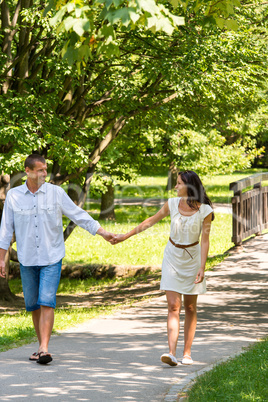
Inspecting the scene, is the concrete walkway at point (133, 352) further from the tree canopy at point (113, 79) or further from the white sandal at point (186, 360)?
the tree canopy at point (113, 79)

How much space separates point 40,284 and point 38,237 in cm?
42

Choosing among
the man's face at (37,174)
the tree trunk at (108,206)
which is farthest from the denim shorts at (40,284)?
the tree trunk at (108,206)

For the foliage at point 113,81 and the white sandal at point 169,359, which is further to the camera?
the foliage at point 113,81

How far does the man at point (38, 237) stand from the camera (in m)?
5.22

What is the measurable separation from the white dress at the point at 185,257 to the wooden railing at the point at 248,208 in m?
6.55

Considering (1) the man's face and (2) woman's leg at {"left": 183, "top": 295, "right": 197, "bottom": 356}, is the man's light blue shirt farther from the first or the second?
(2) woman's leg at {"left": 183, "top": 295, "right": 197, "bottom": 356}

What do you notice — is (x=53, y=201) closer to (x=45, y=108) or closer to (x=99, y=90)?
(x=45, y=108)

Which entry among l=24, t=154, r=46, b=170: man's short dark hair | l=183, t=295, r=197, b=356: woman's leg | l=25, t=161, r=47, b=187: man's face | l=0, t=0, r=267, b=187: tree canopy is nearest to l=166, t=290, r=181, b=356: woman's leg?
l=183, t=295, r=197, b=356: woman's leg

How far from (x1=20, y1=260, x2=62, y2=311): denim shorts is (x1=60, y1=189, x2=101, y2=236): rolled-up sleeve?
17.1 inches

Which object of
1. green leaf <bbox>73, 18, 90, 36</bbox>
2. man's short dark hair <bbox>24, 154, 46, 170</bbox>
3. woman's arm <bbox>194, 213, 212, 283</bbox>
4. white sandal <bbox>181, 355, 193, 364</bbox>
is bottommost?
white sandal <bbox>181, 355, 193, 364</bbox>

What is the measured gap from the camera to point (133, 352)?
18.7 feet

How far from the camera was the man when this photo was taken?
5.22 metres

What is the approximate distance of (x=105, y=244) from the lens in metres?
17.8

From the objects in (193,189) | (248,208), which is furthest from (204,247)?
(248,208)
